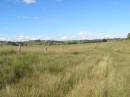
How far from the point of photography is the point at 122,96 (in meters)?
6.56

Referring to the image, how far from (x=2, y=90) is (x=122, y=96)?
3168 millimetres

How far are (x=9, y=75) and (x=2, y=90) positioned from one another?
8.01 ft

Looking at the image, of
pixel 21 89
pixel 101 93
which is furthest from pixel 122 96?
pixel 21 89

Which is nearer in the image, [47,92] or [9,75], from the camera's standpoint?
[47,92]

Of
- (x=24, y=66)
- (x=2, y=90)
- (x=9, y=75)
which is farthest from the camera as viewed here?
(x=24, y=66)

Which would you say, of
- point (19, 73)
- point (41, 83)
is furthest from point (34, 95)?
point (19, 73)

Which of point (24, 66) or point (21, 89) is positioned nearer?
point (21, 89)

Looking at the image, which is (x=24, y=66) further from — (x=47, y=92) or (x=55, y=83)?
(x=47, y=92)

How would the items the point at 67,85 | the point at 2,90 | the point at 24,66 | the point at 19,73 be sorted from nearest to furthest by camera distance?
1. the point at 2,90
2. the point at 67,85
3. the point at 19,73
4. the point at 24,66

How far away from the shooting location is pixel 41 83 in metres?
8.16

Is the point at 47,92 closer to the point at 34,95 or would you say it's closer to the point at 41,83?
the point at 34,95

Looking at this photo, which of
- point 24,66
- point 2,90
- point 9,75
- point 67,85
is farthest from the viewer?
point 24,66

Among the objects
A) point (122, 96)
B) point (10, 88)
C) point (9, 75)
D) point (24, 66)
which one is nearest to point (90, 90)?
point (122, 96)

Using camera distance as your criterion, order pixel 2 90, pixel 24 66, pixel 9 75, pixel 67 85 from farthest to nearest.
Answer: pixel 24 66, pixel 9 75, pixel 67 85, pixel 2 90
